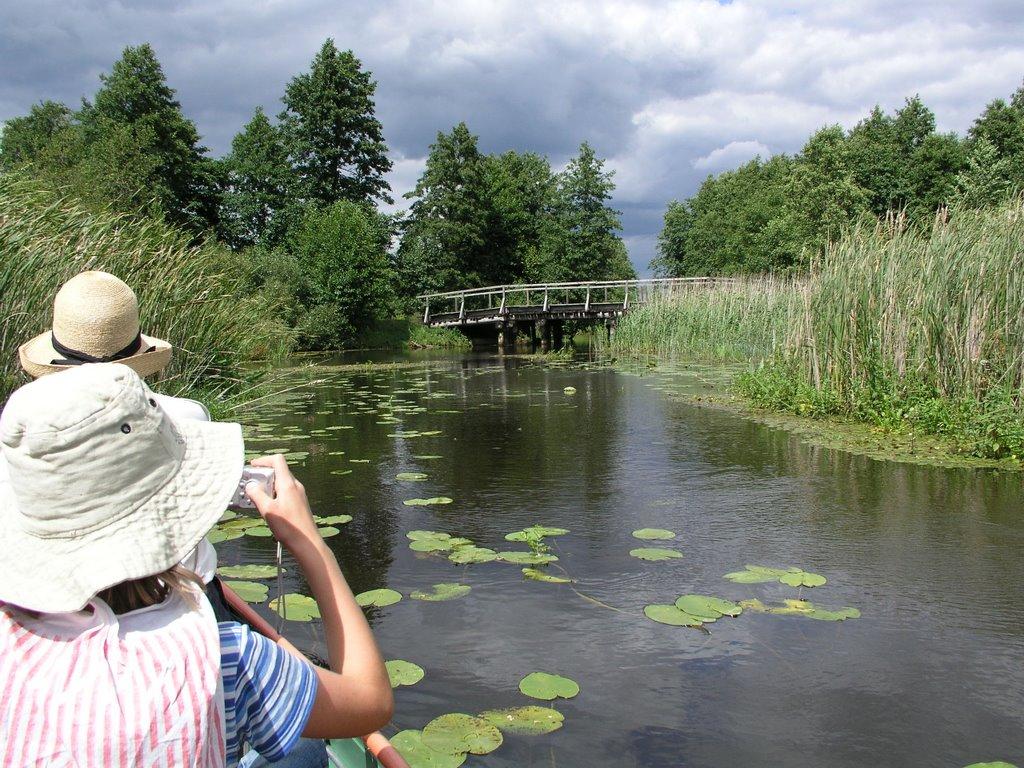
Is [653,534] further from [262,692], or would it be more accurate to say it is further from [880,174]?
[880,174]

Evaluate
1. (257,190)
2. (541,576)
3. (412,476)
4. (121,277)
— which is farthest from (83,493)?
(257,190)

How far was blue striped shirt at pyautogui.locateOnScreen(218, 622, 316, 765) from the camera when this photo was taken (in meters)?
1.15

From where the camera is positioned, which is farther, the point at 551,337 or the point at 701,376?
the point at 551,337

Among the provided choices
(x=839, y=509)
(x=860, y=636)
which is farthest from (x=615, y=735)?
(x=839, y=509)

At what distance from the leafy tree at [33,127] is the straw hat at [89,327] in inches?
1966

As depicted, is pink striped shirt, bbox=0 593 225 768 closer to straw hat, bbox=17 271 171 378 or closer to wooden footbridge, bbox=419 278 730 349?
straw hat, bbox=17 271 171 378

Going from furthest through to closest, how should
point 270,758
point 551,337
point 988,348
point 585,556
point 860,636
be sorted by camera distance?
point 551,337
point 988,348
point 585,556
point 860,636
point 270,758

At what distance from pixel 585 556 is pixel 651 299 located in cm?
1909

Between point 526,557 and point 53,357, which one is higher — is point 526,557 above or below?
below

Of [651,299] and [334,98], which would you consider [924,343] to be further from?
[334,98]

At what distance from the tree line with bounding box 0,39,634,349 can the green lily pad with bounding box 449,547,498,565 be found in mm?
27899

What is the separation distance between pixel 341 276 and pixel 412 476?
2577cm

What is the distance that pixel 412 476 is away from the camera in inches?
283

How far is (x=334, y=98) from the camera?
143 feet
